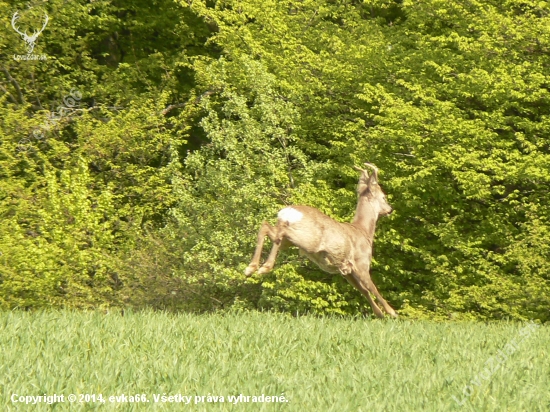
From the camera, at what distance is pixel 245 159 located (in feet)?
64.0

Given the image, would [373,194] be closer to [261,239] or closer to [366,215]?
[366,215]

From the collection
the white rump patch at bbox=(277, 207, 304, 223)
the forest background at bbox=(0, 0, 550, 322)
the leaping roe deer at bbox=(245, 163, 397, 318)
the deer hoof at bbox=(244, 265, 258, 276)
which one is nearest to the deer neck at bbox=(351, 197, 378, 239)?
the leaping roe deer at bbox=(245, 163, 397, 318)

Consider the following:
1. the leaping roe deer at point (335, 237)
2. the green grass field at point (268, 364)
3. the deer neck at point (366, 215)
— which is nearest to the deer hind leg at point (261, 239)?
the leaping roe deer at point (335, 237)

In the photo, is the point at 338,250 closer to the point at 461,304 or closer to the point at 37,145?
the point at 461,304

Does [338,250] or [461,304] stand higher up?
[338,250]

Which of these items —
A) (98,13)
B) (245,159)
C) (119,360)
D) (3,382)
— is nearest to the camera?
(3,382)

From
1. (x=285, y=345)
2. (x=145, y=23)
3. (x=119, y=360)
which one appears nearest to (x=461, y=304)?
(x=285, y=345)

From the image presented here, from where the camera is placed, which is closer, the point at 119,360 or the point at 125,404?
the point at 125,404

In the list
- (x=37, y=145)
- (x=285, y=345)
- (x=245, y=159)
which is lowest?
(x=37, y=145)

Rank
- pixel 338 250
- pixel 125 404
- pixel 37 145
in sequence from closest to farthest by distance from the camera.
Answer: pixel 125 404 < pixel 338 250 < pixel 37 145

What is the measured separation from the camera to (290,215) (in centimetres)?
1085

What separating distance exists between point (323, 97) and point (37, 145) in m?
8.19

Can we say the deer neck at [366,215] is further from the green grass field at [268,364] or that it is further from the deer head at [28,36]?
the deer head at [28,36]

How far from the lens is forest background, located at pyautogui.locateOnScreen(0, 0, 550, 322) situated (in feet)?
57.6
